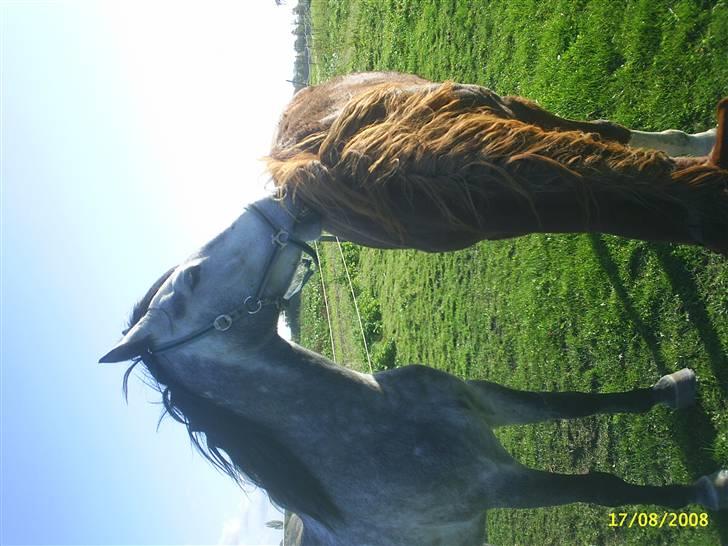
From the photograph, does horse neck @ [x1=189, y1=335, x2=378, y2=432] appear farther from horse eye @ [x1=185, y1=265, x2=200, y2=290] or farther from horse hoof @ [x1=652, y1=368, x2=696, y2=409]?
horse hoof @ [x1=652, y1=368, x2=696, y2=409]

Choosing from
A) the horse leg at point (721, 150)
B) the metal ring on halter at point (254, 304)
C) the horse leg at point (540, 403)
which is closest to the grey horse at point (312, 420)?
the metal ring on halter at point (254, 304)

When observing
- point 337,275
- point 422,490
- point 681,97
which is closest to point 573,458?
point 422,490

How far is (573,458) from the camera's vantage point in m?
4.46

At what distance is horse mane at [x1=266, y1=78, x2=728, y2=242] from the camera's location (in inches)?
88.3

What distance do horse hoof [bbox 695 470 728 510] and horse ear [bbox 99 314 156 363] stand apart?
2.72m

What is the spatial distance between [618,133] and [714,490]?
1801mm

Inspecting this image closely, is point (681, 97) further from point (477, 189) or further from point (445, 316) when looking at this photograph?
point (445, 316)

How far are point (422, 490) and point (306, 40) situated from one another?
18.1 m

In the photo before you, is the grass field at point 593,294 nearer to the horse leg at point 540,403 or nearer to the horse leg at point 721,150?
the horse leg at point 540,403

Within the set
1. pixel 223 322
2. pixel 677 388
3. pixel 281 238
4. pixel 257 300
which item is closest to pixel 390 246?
pixel 281 238

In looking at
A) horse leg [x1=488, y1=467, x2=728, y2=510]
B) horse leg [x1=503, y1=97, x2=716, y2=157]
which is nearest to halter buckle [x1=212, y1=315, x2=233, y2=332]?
horse leg [x1=488, y1=467, x2=728, y2=510]
